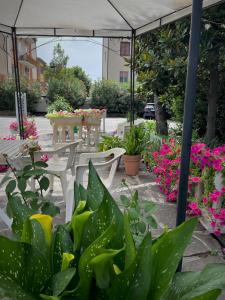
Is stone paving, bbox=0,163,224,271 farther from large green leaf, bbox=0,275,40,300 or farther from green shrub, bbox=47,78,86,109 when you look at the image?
green shrub, bbox=47,78,86,109

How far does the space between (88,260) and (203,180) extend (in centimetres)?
207

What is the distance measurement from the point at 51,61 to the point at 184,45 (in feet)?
101

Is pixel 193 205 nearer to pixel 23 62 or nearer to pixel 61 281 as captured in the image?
pixel 61 281

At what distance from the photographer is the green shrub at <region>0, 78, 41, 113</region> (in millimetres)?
19031

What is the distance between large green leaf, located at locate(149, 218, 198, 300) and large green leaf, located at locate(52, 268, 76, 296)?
226 millimetres

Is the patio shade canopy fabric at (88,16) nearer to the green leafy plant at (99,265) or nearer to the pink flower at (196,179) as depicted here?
the pink flower at (196,179)

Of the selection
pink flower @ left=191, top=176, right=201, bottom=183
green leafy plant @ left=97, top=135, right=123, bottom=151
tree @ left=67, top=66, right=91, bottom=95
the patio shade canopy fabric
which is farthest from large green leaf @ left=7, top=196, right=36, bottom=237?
tree @ left=67, top=66, right=91, bottom=95

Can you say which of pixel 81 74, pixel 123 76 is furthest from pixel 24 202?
pixel 123 76

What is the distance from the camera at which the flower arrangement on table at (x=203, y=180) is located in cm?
235

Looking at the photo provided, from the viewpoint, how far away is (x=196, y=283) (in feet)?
2.75

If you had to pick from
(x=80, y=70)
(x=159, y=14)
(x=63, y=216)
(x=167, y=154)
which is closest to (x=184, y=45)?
(x=159, y=14)

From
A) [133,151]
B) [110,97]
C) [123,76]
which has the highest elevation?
[123,76]

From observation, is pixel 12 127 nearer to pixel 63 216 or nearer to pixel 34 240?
pixel 63 216

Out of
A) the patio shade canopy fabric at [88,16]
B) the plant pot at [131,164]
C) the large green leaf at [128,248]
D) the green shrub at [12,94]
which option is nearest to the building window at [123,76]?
the green shrub at [12,94]
